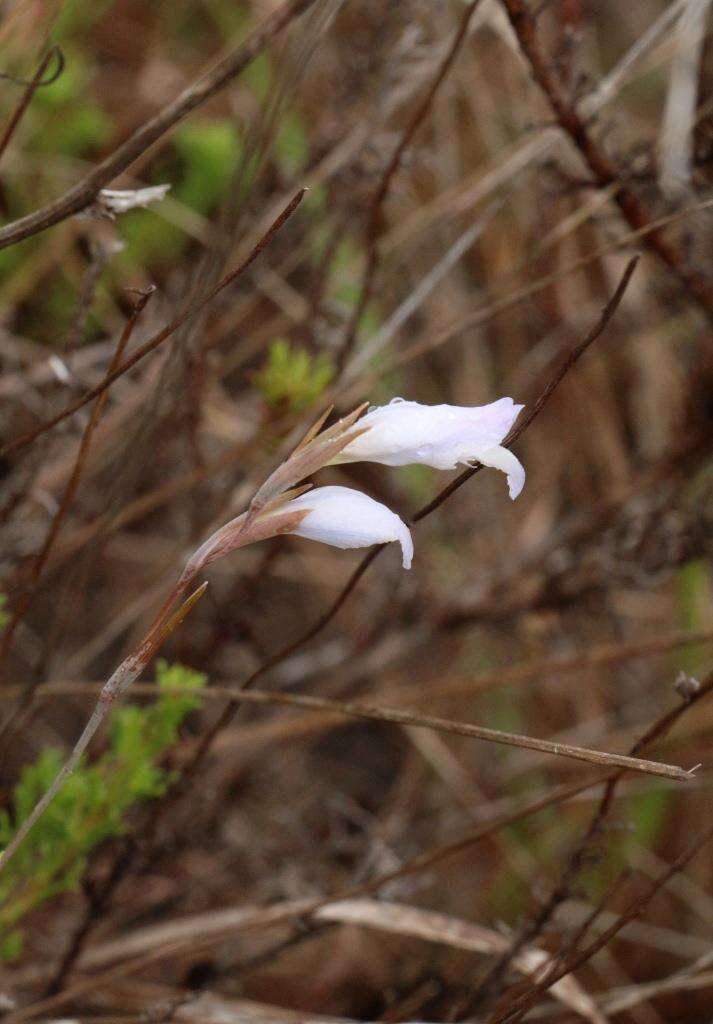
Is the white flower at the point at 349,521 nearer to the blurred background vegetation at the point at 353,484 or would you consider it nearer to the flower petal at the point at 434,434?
the flower petal at the point at 434,434

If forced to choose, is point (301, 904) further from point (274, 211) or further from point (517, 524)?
point (517, 524)

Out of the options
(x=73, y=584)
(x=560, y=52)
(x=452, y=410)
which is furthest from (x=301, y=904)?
(x=560, y=52)

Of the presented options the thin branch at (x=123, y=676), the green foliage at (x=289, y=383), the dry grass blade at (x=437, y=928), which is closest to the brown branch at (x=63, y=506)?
the thin branch at (x=123, y=676)

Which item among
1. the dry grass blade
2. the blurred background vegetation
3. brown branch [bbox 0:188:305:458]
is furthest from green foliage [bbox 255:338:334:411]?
the dry grass blade

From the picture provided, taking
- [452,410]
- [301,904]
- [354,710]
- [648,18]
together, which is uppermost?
[648,18]

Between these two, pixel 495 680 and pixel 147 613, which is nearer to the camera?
pixel 495 680

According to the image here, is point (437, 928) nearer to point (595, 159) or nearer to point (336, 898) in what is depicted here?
point (336, 898)
